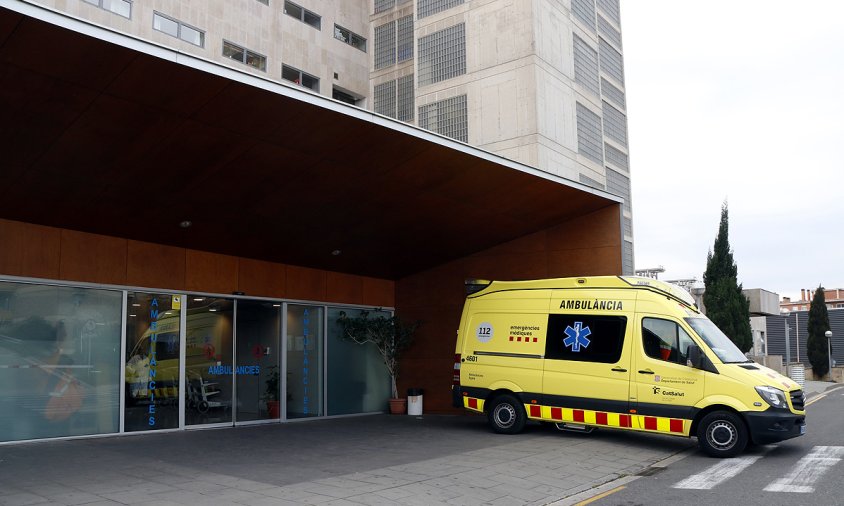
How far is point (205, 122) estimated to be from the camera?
29.2 ft

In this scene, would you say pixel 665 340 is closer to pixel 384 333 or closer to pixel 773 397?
pixel 773 397

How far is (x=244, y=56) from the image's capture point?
2588 cm

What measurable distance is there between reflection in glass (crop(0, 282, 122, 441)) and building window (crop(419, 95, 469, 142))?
20.6m

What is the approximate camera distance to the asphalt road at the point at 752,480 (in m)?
7.38

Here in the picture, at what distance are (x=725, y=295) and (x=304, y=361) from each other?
22966mm

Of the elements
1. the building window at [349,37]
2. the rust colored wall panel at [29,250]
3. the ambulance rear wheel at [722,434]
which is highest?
the building window at [349,37]

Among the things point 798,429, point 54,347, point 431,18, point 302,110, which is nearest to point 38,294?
point 54,347

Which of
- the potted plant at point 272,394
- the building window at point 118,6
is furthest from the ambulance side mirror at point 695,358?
the building window at point 118,6

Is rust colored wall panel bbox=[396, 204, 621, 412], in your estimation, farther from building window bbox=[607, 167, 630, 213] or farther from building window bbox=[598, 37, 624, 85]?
building window bbox=[598, 37, 624, 85]

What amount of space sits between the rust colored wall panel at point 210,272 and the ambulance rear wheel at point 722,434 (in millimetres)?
8634

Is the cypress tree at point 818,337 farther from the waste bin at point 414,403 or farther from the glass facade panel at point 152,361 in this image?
the glass facade panel at point 152,361

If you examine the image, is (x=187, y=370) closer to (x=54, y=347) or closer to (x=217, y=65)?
(x=54, y=347)

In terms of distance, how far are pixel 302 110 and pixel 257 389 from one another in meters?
6.91

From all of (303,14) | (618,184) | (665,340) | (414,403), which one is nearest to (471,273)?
(414,403)
